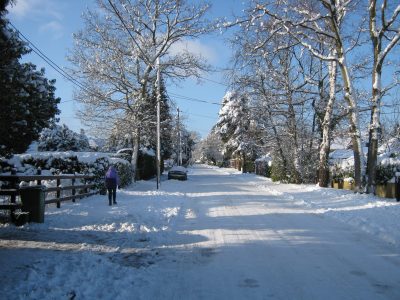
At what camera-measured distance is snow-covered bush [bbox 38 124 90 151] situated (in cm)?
3145

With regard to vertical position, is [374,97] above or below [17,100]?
above

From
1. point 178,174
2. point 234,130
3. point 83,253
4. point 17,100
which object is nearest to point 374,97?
point 17,100

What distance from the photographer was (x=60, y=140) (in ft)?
105

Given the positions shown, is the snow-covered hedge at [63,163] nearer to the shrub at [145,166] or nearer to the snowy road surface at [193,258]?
the snowy road surface at [193,258]

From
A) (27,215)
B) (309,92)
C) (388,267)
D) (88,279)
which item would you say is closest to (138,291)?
(88,279)

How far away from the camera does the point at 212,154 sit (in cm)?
13788

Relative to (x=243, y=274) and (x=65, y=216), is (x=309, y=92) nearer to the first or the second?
(x=65, y=216)

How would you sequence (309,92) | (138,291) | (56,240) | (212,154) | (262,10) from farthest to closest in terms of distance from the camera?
(212,154) → (309,92) → (262,10) → (56,240) → (138,291)

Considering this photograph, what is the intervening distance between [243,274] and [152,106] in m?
28.2

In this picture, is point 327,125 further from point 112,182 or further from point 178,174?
point 178,174

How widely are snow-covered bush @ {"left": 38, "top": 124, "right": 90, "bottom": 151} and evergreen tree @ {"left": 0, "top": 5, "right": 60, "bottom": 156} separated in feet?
40.7

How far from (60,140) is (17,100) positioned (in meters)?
21.5

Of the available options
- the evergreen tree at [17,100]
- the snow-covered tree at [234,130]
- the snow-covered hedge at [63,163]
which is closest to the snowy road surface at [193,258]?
the evergreen tree at [17,100]

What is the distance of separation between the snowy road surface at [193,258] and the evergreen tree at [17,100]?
8.32ft
